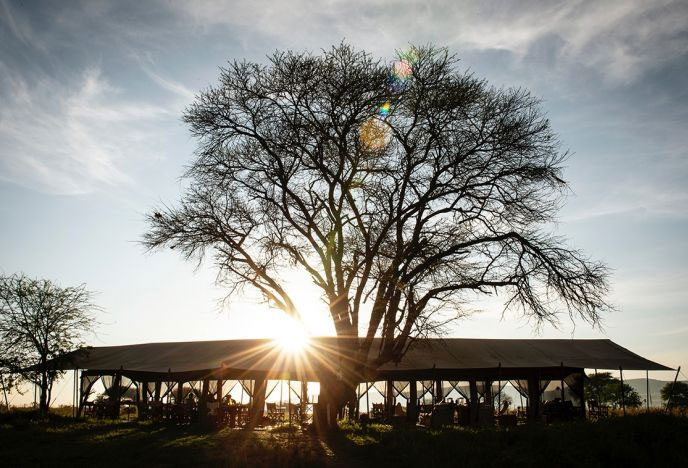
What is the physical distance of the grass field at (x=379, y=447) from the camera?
37.5 feet

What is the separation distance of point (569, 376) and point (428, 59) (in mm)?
16649

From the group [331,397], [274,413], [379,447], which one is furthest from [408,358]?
[379,447]

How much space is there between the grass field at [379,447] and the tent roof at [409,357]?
20.5ft

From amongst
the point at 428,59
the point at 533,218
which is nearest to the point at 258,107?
the point at 428,59

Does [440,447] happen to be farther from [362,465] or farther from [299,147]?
[299,147]

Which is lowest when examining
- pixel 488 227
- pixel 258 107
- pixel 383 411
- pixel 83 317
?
pixel 383 411

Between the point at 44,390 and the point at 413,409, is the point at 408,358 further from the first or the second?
the point at 44,390

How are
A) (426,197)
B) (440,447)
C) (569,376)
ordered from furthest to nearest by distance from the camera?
(569,376), (426,197), (440,447)

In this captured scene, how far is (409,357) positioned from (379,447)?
39.0 feet

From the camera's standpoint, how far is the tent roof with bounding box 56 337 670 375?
25016 mm

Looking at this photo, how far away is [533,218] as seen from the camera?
18.0 metres

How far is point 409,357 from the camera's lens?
2648cm

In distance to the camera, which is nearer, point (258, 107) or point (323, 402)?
point (258, 107)

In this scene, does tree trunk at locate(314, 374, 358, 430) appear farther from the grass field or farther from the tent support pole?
the tent support pole
